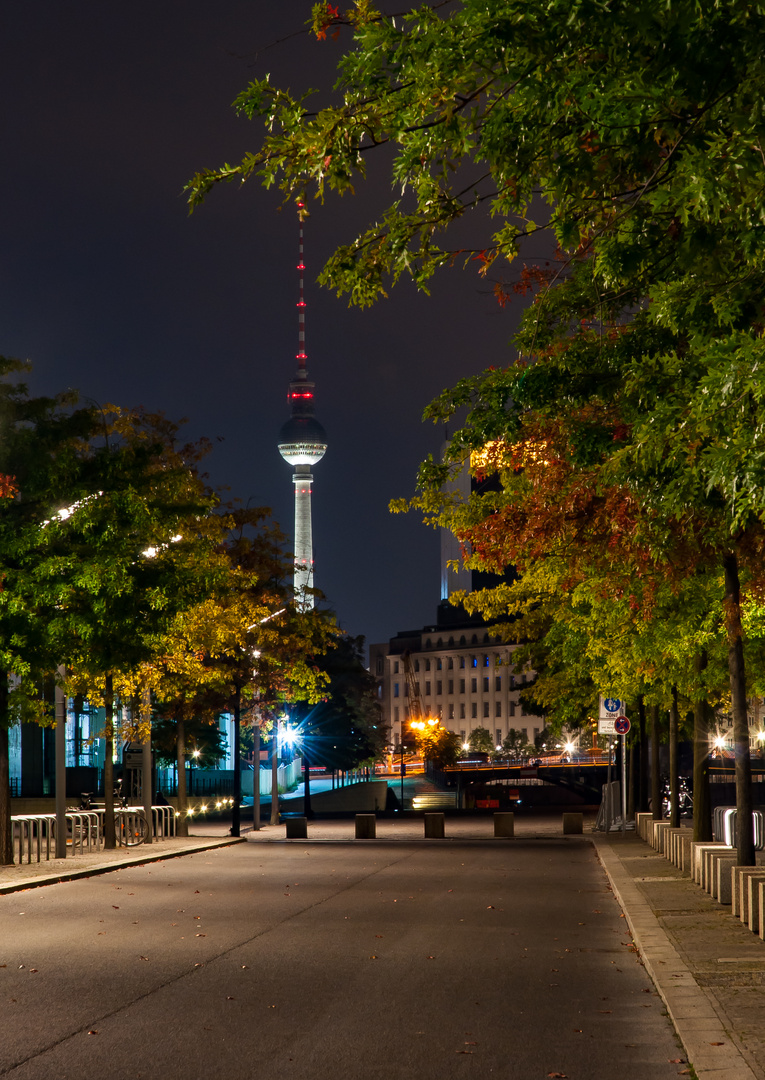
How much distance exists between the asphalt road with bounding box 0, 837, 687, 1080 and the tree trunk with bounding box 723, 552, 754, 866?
1847 mm

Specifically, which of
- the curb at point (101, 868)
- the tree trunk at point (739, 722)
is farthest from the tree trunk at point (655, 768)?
the tree trunk at point (739, 722)

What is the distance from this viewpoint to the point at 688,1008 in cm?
939

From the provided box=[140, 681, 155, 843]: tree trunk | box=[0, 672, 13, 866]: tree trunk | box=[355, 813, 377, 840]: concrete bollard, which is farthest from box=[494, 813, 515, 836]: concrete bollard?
box=[0, 672, 13, 866]: tree trunk

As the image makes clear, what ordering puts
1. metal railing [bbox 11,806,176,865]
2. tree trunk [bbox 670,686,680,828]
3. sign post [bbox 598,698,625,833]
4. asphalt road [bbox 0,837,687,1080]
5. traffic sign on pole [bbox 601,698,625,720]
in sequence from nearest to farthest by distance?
asphalt road [bbox 0,837,687,1080] < tree trunk [bbox 670,686,680,828] < metal railing [bbox 11,806,176,865] < sign post [bbox 598,698,625,833] < traffic sign on pole [bbox 601,698,625,720]

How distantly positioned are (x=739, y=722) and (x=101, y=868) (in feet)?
42.4

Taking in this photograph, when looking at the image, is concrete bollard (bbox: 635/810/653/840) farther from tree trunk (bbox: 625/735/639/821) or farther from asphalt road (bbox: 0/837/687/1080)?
asphalt road (bbox: 0/837/687/1080)

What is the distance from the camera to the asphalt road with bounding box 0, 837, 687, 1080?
8.16m

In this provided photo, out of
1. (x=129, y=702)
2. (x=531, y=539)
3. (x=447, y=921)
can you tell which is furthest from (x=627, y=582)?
(x=129, y=702)

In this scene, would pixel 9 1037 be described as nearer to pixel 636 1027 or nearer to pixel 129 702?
pixel 636 1027

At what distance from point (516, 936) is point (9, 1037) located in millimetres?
7158

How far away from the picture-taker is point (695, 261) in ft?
30.7

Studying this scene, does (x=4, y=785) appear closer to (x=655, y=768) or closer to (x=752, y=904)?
(x=752, y=904)

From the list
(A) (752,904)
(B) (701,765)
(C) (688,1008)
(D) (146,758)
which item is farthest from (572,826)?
(C) (688,1008)

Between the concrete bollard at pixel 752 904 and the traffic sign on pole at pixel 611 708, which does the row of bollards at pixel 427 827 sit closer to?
the traffic sign on pole at pixel 611 708
